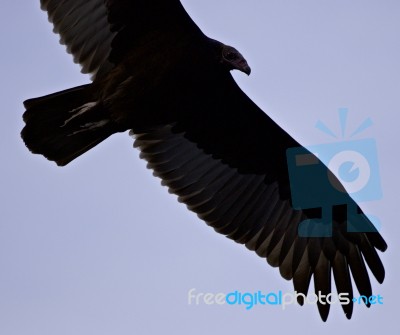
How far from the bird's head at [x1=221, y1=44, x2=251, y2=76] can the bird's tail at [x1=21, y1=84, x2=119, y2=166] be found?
114cm

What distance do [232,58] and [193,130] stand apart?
115 cm

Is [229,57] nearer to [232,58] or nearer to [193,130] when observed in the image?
[232,58]

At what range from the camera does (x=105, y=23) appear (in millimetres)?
8031

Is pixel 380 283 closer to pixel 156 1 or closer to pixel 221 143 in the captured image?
pixel 221 143

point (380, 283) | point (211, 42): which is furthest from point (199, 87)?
point (380, 283)

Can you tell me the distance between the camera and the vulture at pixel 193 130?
7.92 meters

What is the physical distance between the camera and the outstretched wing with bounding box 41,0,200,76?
7785mm

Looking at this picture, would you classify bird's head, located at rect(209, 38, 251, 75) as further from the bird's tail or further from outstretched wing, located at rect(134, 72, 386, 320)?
the bird's tail

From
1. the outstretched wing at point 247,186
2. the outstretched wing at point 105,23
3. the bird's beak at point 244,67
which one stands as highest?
the outstretched wing at point 105,23

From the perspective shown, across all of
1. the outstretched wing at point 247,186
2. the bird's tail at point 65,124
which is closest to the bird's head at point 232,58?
the outstretched wing at point 247,186

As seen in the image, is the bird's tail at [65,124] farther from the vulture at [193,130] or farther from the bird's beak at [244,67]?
the bird's beak at [244,67]

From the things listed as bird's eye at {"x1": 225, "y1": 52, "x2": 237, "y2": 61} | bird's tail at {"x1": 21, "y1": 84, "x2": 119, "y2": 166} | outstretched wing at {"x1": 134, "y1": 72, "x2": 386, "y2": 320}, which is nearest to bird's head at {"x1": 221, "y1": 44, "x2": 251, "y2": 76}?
bird's eye at {"x1": 225, "y1": 52, "x2": 237, "y2": 61}

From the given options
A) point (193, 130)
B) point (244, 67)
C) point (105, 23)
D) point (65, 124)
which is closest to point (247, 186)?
point (193, 130)

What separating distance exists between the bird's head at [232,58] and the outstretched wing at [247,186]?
0.81 ft
